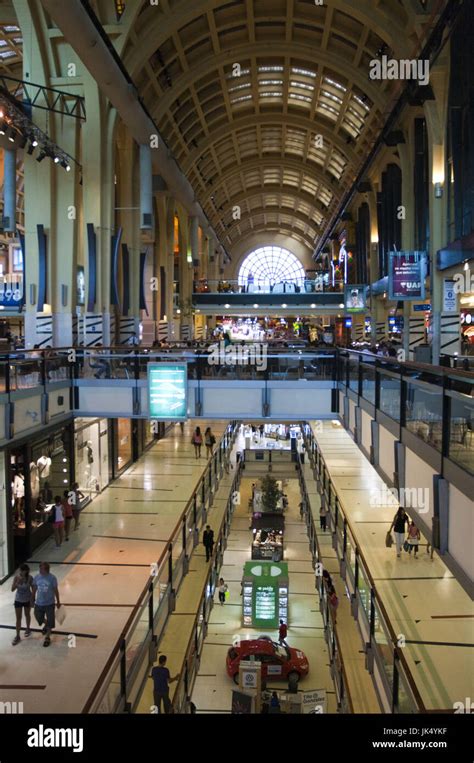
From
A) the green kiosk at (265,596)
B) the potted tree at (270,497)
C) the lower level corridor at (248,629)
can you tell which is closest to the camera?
the lower level corridor at (248,629)

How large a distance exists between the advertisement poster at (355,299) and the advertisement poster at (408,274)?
12.1m

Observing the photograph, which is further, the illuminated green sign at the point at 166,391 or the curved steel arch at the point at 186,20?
the curved steel arch at the point at 186,20

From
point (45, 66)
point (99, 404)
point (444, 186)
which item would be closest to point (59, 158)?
point (45, 66)

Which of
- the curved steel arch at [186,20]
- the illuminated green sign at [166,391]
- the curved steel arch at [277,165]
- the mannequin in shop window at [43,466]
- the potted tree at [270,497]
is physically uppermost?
the curved steel arch at [277,165]

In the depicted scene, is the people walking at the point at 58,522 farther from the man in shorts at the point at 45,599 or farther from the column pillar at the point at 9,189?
the column pillar at the point at 9,189

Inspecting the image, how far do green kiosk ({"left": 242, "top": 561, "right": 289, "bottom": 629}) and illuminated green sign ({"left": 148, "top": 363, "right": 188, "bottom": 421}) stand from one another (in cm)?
577

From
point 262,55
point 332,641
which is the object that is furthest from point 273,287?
point 332,641

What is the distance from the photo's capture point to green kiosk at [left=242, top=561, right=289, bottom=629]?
15.8 metres

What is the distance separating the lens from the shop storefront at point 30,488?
10.8 m

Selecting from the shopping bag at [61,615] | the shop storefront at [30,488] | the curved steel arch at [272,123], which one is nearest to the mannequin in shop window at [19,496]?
the shop storefront at [30,488]

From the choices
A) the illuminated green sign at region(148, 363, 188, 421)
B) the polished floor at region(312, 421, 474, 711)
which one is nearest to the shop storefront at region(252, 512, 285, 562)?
the polished floor at region(312, 421, 474, 711)

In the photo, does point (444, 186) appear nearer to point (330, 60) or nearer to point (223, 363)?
point (223, 363)

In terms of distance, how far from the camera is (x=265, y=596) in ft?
52.0
